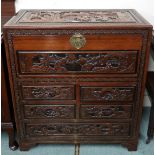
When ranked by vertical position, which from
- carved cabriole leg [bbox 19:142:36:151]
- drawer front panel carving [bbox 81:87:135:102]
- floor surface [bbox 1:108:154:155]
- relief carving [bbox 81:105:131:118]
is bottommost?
floor surface [bbox 1:108:154:155]

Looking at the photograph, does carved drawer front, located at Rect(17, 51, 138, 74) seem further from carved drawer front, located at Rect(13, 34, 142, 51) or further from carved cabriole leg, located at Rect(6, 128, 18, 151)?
carved cabriole leg, located at Rect(6, 128, 18, 151)

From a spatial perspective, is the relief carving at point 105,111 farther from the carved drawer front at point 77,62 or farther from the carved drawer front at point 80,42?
the carved drawer front at point 80,42

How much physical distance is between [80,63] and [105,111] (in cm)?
31

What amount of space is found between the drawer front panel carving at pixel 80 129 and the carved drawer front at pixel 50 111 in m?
0.06

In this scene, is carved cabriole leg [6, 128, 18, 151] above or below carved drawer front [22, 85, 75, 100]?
below

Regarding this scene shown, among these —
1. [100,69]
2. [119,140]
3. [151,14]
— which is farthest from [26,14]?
[119,140]

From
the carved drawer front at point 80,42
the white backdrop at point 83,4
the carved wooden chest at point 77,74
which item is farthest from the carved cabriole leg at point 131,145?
the white backdrop at point 83,4

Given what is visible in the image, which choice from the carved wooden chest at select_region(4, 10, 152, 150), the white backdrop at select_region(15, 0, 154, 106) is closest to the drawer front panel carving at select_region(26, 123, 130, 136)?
the carved wooden chest at select_region(4, 10, 152, 150)

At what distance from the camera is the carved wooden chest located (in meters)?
1.12

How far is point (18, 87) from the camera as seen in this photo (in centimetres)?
125

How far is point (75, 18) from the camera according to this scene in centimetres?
123

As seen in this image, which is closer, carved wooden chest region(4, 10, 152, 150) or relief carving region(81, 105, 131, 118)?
carved wooden chest region(4, 10, 152, 150)

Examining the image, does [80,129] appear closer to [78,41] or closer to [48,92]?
[48,92]

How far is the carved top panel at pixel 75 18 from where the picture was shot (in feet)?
3.77
